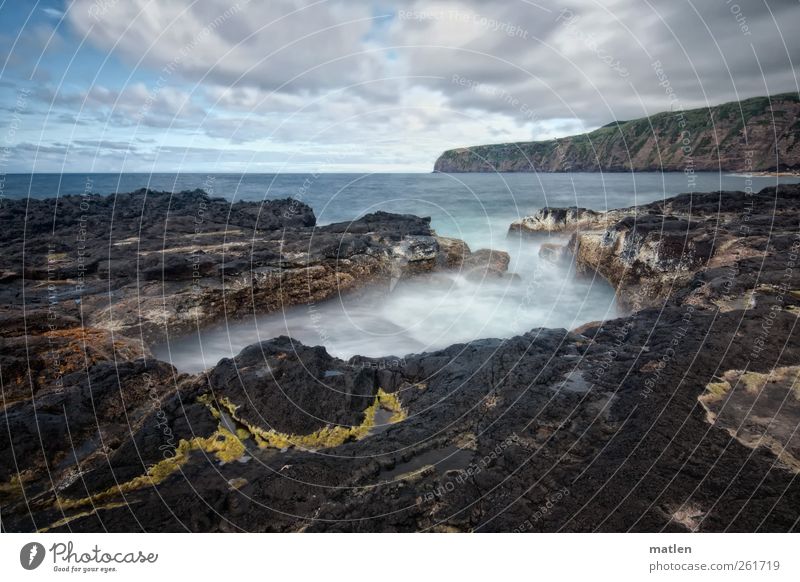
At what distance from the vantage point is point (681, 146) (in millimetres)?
87625

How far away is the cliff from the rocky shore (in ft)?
160

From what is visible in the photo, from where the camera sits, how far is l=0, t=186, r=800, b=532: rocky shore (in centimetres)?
393

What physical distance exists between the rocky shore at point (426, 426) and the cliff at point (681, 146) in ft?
160

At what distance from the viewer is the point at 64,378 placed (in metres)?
6.27

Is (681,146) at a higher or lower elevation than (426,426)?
higher

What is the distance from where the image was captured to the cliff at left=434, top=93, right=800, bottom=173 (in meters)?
65.0

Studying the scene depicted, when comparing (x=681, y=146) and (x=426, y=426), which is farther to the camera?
(x=681, y=146)

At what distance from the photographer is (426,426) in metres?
5.32

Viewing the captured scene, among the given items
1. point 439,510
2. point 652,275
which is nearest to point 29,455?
point 439,510

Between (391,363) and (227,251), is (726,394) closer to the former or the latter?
(391,363)

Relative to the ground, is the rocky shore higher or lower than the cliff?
lower

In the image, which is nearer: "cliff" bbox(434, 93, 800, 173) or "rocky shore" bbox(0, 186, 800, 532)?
"rocky shore" bbox(0, 186, 800, 532)

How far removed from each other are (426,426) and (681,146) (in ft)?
352
